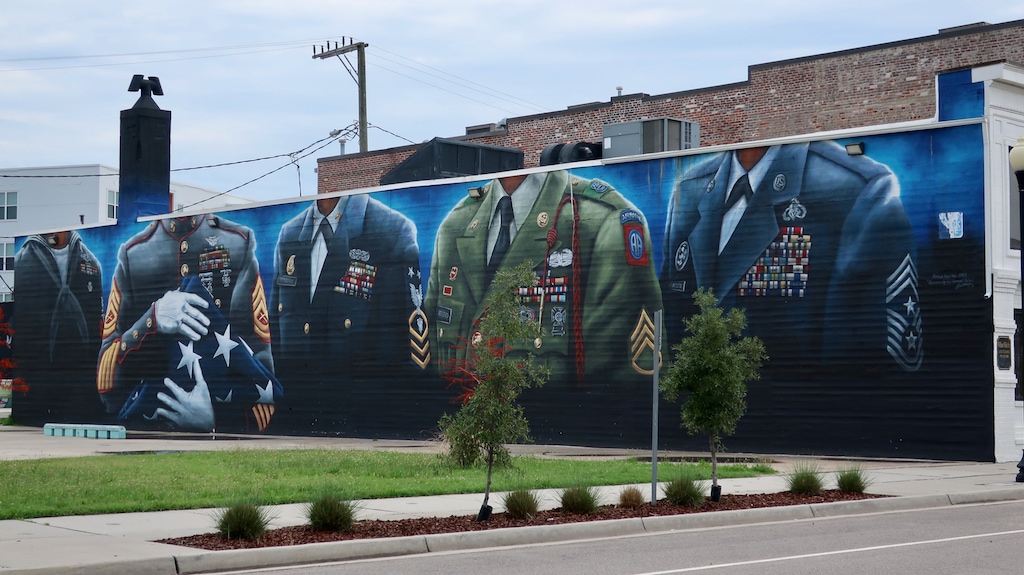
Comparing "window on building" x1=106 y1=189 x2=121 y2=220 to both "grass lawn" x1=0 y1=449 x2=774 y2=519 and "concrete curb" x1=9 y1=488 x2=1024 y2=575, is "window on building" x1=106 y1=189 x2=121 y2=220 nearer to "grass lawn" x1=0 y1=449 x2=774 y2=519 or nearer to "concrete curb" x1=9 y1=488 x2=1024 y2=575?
"grass lawn" x1=0 y1=449 x2=774 y2=519

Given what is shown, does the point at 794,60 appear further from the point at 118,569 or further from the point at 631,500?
the point at 118,569

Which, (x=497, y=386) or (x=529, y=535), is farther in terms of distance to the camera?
(x=497, y=386)

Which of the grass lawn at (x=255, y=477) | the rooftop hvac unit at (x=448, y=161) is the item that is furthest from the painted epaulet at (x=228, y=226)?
the grass lawn at (x=255, y=477)

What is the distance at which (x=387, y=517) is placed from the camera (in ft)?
47.7

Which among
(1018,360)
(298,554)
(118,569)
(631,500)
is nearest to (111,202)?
(1018,360)

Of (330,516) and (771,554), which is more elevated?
(330,516)

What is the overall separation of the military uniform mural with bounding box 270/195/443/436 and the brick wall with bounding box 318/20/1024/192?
12.3 m

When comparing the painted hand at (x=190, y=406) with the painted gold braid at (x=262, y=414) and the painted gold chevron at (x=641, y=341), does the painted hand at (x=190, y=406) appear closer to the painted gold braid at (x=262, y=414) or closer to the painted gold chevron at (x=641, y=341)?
the painted gold braid at (x=262, y=414)

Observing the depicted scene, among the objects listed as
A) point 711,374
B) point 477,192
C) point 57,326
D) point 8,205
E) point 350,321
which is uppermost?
point 8,205

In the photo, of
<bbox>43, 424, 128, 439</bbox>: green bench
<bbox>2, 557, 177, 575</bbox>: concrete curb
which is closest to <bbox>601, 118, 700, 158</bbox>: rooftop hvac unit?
<bbox>43, 424, 128, 439</bbox>: green bench

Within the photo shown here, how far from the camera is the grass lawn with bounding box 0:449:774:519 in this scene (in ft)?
51.2

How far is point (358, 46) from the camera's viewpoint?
161ft

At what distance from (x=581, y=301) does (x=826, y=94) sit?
42.4 ft

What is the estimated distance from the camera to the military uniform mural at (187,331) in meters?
36.4
